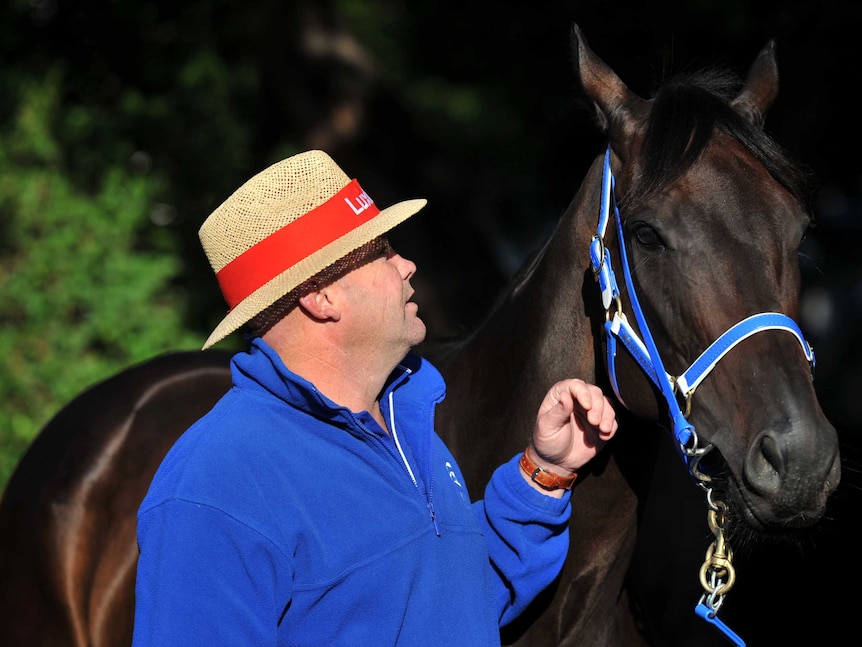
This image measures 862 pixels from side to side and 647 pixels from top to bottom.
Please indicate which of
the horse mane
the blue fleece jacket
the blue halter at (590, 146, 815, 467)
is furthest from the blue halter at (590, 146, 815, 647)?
the blue fleece jacket

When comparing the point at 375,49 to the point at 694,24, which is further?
the point at 375,49

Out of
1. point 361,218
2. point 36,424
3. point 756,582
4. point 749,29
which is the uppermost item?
point 361,218

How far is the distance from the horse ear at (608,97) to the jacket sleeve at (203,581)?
1.37 meters

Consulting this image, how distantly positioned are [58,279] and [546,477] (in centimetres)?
425

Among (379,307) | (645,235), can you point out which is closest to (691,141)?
(645,235)

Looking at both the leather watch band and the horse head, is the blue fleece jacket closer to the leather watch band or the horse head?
the leather watch band

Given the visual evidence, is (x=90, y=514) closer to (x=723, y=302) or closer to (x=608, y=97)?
(x=608, y=97)

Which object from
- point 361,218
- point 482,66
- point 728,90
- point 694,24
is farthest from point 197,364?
point 482,66

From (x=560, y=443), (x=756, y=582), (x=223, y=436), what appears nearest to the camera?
(x=223, y=436)

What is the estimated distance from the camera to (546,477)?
2.23 metres

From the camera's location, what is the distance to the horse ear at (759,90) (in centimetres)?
249

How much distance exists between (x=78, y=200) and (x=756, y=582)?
4.24 metres

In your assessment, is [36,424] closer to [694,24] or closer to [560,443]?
[560,443]

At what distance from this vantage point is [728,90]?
8.52 ft
